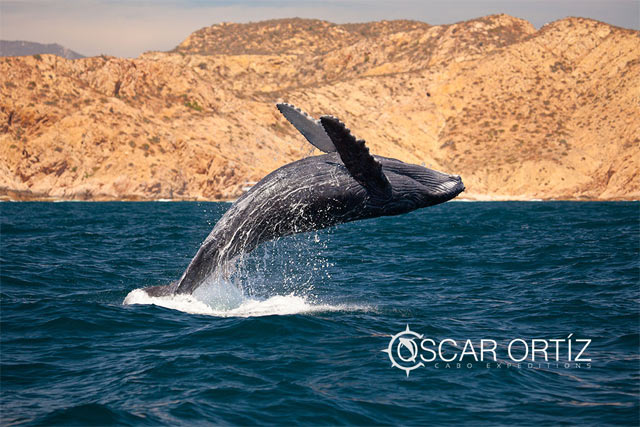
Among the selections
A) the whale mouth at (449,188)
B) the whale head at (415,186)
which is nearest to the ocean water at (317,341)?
the whale head at (415,186)

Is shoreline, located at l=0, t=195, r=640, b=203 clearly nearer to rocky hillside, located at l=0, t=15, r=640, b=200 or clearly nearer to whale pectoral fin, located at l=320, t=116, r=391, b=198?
rocky hillside, located at l=0, t=15, r=640, b=200

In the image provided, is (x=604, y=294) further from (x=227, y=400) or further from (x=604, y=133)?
(x=604, y=133)

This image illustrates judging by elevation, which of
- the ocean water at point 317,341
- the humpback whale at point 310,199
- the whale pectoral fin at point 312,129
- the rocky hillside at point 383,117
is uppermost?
the rocky hillside at point 383,117

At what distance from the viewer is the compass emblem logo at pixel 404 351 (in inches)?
365

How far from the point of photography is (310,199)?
1077 centimetres

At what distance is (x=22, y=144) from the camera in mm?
72688

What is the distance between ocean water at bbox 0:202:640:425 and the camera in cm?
770

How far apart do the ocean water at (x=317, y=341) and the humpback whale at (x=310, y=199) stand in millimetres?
1097

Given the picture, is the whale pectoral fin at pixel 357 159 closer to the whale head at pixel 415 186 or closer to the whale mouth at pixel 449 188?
the whale head at pixel 415 186

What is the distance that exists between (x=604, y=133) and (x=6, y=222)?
77795 millimetres

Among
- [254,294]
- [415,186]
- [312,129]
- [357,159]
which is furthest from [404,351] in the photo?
[254,294]

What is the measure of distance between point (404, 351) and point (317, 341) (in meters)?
1.47

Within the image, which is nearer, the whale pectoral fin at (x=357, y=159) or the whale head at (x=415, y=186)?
the whale pectoral fin at (x=357, y=159)

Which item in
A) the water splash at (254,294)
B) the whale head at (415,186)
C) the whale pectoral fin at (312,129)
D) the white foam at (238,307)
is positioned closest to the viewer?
the whale pectoral fin at (312,129)
